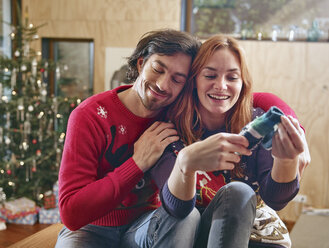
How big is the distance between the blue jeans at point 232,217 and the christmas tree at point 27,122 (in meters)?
2.10

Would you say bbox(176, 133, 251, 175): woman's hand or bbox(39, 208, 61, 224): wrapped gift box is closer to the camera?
bbox(176, 133, 251, 175): woman's hand

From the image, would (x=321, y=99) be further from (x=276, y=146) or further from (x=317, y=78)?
(x=276, y=146)

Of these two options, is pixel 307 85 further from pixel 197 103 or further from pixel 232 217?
pixel 232 217

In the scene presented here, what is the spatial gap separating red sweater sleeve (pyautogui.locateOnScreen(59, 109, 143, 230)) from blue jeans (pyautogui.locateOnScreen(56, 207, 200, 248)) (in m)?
0.11

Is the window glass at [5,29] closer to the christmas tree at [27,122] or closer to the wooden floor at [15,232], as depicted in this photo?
the christmas tree at [27,122]

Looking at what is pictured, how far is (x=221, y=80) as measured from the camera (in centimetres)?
131

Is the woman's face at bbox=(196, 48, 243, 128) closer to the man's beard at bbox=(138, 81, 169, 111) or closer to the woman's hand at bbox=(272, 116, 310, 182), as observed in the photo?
the man's beard at bbox=(138, 81, 169, 111)

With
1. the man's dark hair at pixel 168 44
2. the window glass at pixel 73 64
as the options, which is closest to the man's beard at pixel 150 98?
the man's dark hair at pixel 168 44

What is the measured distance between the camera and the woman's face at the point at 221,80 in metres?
1.32

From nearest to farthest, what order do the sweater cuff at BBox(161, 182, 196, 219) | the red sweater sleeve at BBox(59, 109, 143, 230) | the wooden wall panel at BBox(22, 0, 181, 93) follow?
1. the sweater cuff at BBox(161, 182, 196, 219)
2. the red sweater sleeve at BBox(59, 109, 143, 230)
3. the wooden wall panel at BBox(22, 0, 181, 93)

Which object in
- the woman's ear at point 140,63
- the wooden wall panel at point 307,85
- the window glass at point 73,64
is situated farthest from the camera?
the window glass at point 73,64

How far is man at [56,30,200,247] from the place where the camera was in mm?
1241

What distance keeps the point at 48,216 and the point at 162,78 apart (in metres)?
2.11

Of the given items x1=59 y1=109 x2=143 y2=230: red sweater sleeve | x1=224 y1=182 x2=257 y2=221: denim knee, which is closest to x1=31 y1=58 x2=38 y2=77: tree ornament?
x1=59 y1=109 x2=143 y2=230: red sweater sleeve
